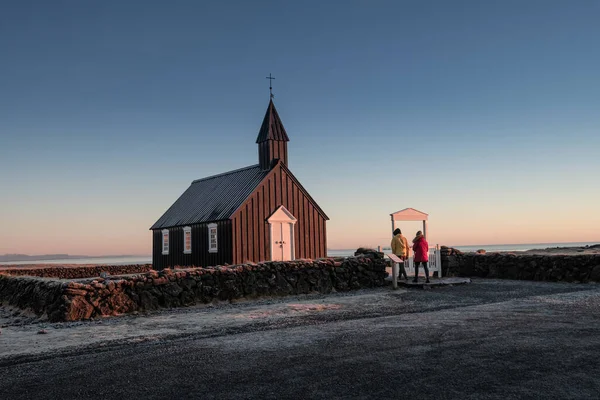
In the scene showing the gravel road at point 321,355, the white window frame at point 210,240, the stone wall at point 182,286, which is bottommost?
the gravel road at point 321,355

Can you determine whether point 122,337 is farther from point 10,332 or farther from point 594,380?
point 594,380

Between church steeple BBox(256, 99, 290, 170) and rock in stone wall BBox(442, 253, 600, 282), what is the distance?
33.6 ft

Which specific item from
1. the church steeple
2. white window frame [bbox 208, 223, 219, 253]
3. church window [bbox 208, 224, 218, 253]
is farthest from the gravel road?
the church steeple

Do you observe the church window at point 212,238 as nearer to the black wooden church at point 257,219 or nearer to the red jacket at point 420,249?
the black wooden church at point 257,219

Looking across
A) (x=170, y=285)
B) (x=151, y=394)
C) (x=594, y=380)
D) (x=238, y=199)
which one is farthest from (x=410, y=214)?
(x=151, y=394)

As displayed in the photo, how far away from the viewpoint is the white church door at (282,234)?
2688cm

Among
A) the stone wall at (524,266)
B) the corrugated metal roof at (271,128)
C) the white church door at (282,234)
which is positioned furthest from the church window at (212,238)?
the stone wall at (524,266)

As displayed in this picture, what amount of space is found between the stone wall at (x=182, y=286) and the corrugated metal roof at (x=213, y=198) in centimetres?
778

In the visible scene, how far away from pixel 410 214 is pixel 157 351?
51.4 ft

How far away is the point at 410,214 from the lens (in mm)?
22531

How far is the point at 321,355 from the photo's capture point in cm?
802

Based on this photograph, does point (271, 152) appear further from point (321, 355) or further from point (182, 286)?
point (321, 355)

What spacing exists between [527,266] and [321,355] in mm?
17448

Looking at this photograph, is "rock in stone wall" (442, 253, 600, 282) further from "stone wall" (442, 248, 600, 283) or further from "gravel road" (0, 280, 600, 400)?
"gravel road" (0, 280, 600, 400)
